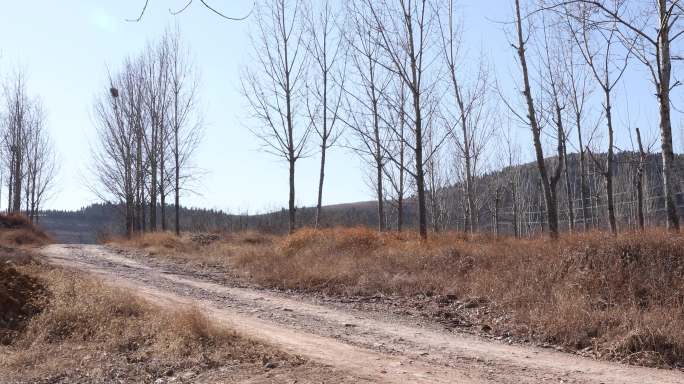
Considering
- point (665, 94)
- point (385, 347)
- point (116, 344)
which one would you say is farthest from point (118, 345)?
point (665, 94)

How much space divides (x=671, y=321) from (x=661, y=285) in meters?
1.40

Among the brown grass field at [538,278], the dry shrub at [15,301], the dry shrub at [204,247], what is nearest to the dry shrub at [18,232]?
the dry shrub at [204,247]

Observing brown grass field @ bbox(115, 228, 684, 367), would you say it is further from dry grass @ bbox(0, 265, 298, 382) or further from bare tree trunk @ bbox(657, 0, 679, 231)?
dry grass @ bbox(0, 265, 298, 382)

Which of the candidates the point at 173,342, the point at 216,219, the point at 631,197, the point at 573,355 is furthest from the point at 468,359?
the point at 216,219

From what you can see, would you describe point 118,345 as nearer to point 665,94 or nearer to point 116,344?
point 116,344

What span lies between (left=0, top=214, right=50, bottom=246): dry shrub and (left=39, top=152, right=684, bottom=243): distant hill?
20.6 feet

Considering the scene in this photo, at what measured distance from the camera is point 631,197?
37.8 m

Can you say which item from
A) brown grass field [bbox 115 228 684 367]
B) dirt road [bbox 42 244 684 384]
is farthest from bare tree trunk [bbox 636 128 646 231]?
dirt road [bbox 42 244 684 384]

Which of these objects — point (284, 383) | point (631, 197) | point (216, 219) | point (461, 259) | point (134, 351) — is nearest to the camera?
point (284, 383)

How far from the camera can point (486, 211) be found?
132ft

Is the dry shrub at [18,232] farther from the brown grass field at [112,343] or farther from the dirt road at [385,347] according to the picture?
the dirt road at [385,347]

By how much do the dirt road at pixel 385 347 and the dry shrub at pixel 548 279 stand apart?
27.5 inches

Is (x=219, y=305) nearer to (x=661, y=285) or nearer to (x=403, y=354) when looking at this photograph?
(x=403, y=354)

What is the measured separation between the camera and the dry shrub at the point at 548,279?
7395 millimetres
